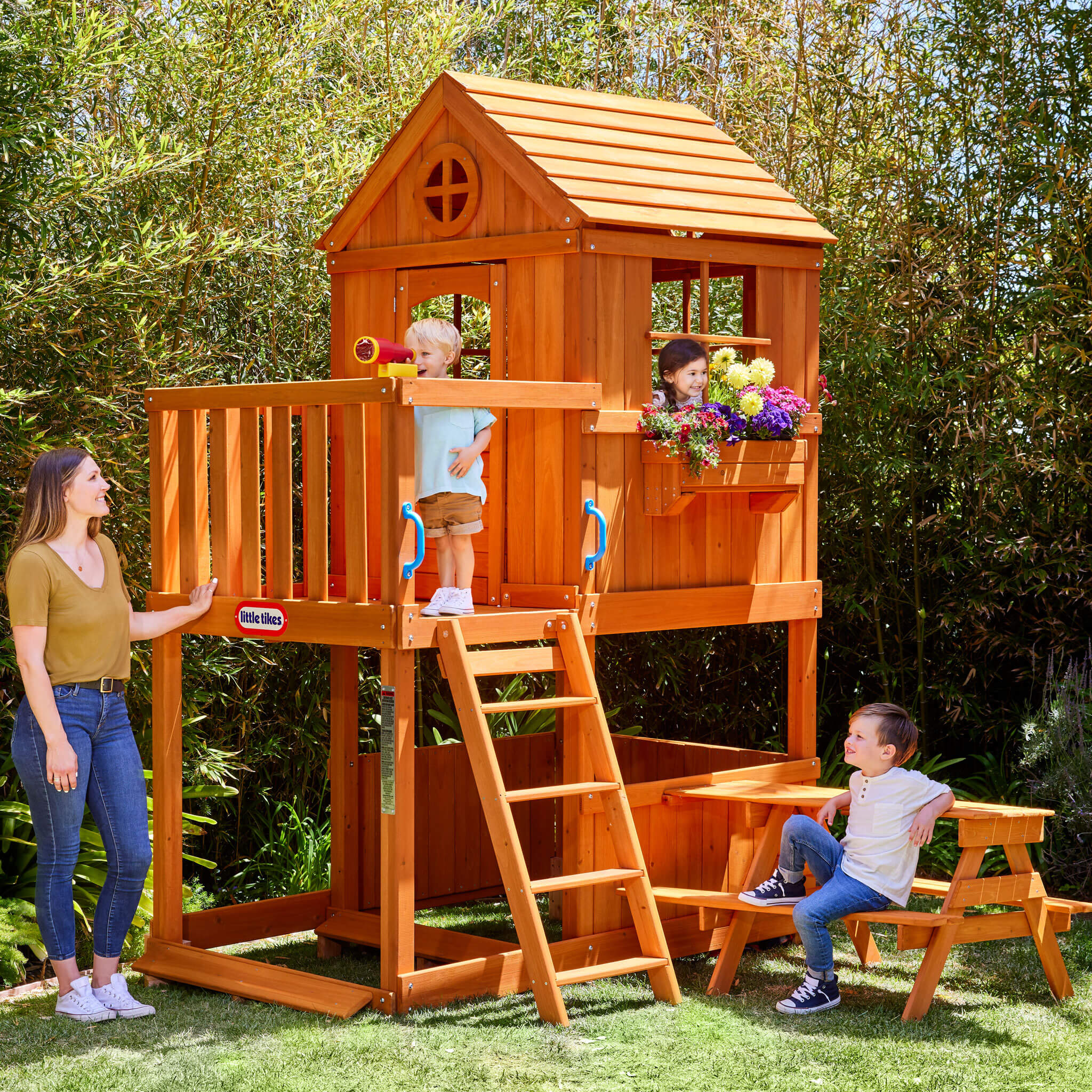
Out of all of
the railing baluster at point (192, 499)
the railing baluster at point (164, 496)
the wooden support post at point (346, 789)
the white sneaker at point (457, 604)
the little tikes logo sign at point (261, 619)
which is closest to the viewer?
the white sneaker at point (457, 604)

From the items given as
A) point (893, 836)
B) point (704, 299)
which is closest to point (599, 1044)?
point (893, 836)

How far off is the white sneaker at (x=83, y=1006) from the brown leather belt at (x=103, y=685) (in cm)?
104

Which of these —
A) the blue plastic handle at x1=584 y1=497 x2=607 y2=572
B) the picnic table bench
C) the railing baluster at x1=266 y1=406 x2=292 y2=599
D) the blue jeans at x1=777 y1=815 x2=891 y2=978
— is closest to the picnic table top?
the picnic table bench

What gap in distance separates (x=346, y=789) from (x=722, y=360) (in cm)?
249

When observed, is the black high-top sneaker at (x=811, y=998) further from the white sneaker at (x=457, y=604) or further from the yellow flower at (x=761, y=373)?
the yellow flower at (x=761, y=373)

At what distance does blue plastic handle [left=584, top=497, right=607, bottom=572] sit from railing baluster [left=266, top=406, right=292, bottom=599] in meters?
1.14

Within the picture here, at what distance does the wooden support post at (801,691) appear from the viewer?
7.18 m

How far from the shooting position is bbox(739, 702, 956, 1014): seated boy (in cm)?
580

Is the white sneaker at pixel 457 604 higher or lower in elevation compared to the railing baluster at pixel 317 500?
lower

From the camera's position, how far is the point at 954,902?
224 inches

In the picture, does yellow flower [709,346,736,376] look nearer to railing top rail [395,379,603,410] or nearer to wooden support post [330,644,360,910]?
railing top rail [395,379,603,410]

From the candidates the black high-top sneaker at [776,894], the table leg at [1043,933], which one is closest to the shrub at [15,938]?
the black high-top sneaker at [776,894]

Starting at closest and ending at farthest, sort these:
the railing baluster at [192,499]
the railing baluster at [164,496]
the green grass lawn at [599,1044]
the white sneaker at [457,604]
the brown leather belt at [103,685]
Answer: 1. the green grass lawn at [599,1044]
2. the brown leather belt at [103,685]
3. the white sneaker at [457,604]
4. the railing baluster at [192,499]
5. the railing baluster at [164,496]


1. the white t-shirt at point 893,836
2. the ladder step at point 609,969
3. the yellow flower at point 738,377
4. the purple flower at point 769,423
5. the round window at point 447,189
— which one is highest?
the round window at point 447,189
